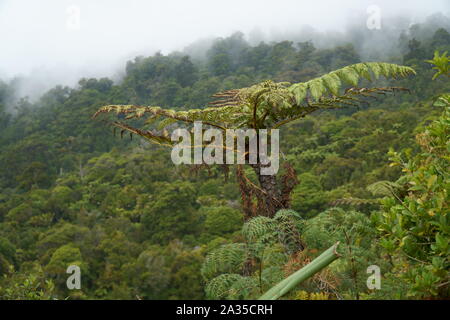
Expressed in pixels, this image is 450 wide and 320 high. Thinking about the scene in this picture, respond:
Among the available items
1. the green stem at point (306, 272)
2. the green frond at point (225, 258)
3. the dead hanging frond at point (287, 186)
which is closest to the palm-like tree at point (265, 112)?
the dead hanging frond at point (287, 186)

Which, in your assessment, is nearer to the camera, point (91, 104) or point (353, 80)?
point (353, 80)

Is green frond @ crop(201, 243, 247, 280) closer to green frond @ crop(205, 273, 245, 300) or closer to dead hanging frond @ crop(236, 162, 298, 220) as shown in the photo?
green frond @ crop(205, 273, 245, 300)

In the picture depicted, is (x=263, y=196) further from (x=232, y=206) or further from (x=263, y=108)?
(x=232, y=206)

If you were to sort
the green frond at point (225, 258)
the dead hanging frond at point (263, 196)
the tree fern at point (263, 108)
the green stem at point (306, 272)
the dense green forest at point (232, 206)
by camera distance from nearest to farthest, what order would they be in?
1. the green stem at point (306, 272)
2. the dense green forest at point (232, 206)
3. the green frond at point (225, 258)
4. the dead hanging frond at point (263, 196)
5. the tree fern at point (263, 108)

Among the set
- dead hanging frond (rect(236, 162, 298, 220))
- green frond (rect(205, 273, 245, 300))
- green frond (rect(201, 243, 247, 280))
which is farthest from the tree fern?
green frond (rect(205, 273, 245, 300))

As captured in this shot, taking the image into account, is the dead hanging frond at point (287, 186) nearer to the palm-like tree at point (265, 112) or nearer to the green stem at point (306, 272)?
the palm-like tree at point (265, 112)
